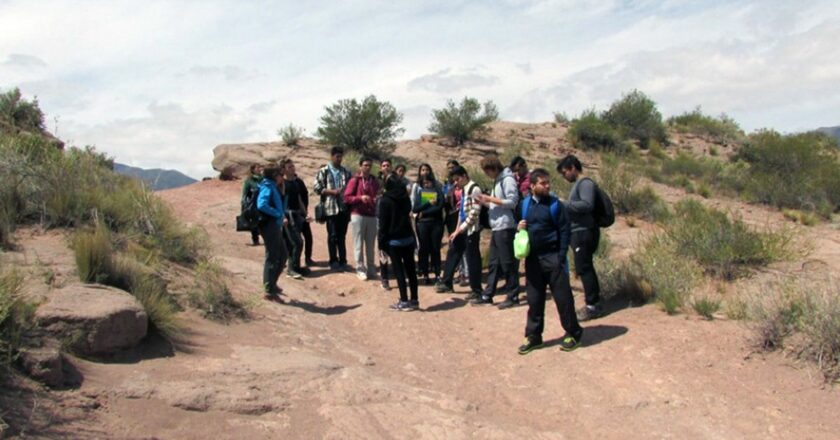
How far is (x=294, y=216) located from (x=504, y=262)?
Result: 3.63 m

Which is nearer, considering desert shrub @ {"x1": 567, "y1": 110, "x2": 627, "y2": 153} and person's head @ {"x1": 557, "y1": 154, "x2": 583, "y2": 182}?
person's head @ {"x1": 557, "y1": 154, "x2": 583, "y2": 182}

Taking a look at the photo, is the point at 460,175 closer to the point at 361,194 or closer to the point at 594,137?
the point at 361,194

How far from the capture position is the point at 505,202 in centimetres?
800

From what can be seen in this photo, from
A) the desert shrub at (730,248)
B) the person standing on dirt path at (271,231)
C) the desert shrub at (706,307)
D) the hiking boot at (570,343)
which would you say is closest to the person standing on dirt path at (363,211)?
the person standing on dirt path at (271,231)

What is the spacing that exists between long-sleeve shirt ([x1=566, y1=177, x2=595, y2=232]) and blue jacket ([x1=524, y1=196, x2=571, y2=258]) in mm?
484

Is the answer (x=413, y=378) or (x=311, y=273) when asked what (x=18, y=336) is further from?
(x=311, y=273)

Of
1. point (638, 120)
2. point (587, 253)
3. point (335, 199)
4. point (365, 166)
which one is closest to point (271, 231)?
point (365, 166)

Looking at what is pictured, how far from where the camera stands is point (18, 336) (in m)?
4.46

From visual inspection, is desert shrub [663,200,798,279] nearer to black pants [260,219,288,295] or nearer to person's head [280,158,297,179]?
black pants [260,219,288,295]

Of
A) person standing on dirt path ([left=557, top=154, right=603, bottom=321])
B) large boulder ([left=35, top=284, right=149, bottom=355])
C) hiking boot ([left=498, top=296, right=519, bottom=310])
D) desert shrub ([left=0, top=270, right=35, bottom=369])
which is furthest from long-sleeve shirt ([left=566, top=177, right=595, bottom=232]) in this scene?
desert shrub ([left=0, top=270, right=35, bottom=369])

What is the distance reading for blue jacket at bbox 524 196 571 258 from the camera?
22.1 feet

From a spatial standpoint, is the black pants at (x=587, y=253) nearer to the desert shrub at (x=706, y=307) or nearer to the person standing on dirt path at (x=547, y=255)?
the person standing on dirt path at (x=547, y=255)

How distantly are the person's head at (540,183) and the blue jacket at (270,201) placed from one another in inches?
130

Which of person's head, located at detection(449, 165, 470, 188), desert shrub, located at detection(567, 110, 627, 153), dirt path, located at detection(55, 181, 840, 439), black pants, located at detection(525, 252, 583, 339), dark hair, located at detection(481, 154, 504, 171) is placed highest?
desert shrub, located at detection(567, 110, 627, 153)
